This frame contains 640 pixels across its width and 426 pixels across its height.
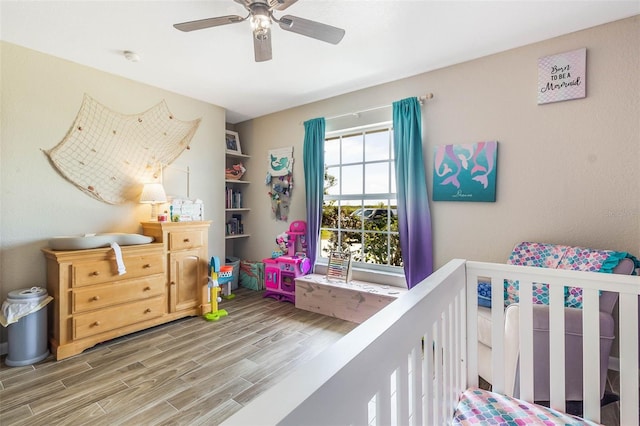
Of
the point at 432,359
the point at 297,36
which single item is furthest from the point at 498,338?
the point at 297,36

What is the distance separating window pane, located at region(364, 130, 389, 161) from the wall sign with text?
54.9 inches

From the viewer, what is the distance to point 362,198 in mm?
3375

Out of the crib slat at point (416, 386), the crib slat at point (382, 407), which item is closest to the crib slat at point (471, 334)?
the crib slat at point (416, 386)

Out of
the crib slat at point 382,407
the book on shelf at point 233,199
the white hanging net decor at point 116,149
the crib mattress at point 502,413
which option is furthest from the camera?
the book on shelf at point 233,199

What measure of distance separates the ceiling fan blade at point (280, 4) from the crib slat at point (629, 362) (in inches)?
81.3

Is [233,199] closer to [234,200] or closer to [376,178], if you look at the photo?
[234,200]

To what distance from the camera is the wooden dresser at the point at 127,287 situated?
7.54ft

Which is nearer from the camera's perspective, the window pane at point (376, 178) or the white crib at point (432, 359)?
the white crib at point (432, 359)

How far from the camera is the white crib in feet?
1.55

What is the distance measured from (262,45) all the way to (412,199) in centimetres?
185

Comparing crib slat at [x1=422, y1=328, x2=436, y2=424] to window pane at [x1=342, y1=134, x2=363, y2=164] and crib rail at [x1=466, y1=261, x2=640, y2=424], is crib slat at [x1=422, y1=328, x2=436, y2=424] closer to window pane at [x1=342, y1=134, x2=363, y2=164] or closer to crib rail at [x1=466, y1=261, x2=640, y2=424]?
crib rail at [x1=466, y1=261, x2=640, y2=424]

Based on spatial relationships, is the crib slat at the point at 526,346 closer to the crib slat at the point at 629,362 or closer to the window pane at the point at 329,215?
the crib slat at the point at 629,362

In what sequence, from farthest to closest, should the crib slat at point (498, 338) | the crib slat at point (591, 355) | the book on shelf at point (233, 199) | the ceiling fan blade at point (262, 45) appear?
the book on shelf at point (233, 199), the ceiling fan blade at point (262, 45), the crib slat at point (498, 338), the crib slat at point (591, 355)

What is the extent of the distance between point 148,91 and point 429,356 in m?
3.66
